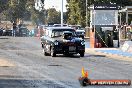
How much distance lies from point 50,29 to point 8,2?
90637 millimetres

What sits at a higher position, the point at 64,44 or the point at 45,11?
the point at 64,44

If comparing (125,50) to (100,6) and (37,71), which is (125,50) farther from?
(37,71)

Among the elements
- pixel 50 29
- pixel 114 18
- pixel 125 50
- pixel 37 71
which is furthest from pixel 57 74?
pixel 114 18

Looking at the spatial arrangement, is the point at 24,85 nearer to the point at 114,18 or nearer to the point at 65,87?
the point at 65,87

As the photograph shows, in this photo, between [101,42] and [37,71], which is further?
[101,42]

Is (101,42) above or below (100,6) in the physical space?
below

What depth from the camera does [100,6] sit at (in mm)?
37969

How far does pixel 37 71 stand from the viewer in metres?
18.9

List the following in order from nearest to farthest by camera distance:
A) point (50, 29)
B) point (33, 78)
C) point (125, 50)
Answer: point (33, 78) → point (50, 29) → point (125, 50)

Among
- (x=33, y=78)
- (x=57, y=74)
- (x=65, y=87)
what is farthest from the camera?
(x=57, y=74)

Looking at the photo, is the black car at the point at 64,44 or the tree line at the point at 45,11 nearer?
the black car at the point at 64,44

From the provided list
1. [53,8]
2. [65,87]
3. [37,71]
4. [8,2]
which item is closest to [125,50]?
[37,71]

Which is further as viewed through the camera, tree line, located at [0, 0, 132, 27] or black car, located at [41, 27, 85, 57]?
tree line, located at [0, 0, 132, 27]

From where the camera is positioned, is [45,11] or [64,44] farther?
[45,11]
